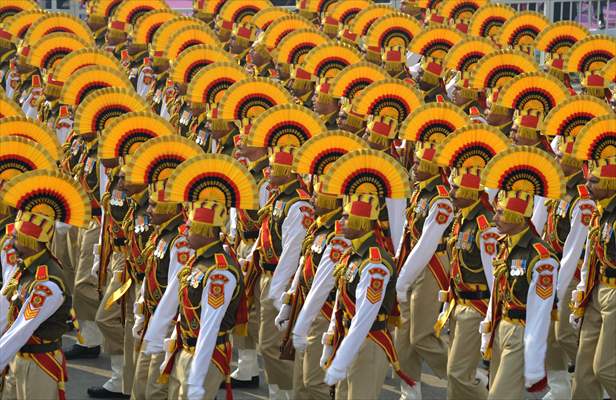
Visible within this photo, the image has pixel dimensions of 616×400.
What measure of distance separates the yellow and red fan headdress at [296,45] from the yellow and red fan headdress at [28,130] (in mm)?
4788

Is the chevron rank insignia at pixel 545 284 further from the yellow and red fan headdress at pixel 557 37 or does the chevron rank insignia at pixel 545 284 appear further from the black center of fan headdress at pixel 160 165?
the yellow and red fan headdress at pixel 557 37

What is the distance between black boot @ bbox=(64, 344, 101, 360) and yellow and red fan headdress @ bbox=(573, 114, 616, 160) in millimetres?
5010

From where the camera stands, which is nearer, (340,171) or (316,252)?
(340,171)

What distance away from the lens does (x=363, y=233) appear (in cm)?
1023

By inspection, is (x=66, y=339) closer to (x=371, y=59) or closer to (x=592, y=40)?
(x=371, y=59)

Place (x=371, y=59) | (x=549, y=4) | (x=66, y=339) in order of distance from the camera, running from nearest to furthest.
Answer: (x=66, y=339) → (x=371, y=59) → (x=549, y=4)

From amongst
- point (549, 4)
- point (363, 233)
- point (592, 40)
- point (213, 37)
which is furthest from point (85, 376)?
point (549, 4)

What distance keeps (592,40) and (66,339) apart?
252 inches

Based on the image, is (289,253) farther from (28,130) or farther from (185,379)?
(28,130)

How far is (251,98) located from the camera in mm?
13852

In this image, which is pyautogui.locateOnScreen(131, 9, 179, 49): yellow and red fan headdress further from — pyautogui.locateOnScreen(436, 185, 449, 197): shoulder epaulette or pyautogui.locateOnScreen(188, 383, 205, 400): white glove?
pyautogui.locateOnScreen(188, 383, 205, 400): white glove

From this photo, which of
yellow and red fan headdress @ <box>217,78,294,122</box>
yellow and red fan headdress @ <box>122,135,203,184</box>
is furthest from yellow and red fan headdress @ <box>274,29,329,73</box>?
yellow and red fan headdress @ <box>122,135,203,184</box>

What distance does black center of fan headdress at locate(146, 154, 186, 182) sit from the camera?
1104 centimetres

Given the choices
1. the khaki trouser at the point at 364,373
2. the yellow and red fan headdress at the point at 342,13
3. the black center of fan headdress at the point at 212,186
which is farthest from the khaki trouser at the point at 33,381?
the yellow and red fan headdress at the point at 342,13
